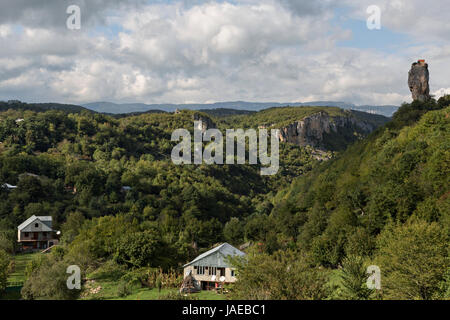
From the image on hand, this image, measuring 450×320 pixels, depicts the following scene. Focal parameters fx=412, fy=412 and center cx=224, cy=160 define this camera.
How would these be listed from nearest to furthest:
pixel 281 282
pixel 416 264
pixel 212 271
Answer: pixel 281 282
pixel 416 264
pixel 212 271

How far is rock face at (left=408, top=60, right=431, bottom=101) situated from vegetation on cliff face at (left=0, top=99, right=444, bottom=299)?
2513 millimetres

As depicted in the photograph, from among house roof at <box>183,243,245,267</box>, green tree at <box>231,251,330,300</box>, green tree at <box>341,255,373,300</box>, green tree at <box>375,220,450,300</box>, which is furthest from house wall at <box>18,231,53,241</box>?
green tree at <box>341,255,373,300</box>

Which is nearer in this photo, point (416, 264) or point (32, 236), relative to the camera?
point (416, 264)

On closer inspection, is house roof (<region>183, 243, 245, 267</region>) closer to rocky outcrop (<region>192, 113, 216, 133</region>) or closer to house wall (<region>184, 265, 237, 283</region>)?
house wall (<region>184, 265, 237, 283</region>)

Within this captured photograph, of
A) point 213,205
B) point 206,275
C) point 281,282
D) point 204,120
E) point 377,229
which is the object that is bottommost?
point 213,205

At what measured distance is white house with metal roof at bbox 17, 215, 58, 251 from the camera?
53219 millimetres

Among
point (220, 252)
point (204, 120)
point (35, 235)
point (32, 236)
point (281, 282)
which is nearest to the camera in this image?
point (281, 282)

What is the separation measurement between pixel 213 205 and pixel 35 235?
39.4 meters

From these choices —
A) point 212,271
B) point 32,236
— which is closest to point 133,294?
point 212,271

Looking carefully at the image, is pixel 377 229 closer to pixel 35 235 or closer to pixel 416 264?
pixel 416 264

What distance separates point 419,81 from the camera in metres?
65.1

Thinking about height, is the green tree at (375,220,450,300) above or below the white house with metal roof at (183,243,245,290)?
above
